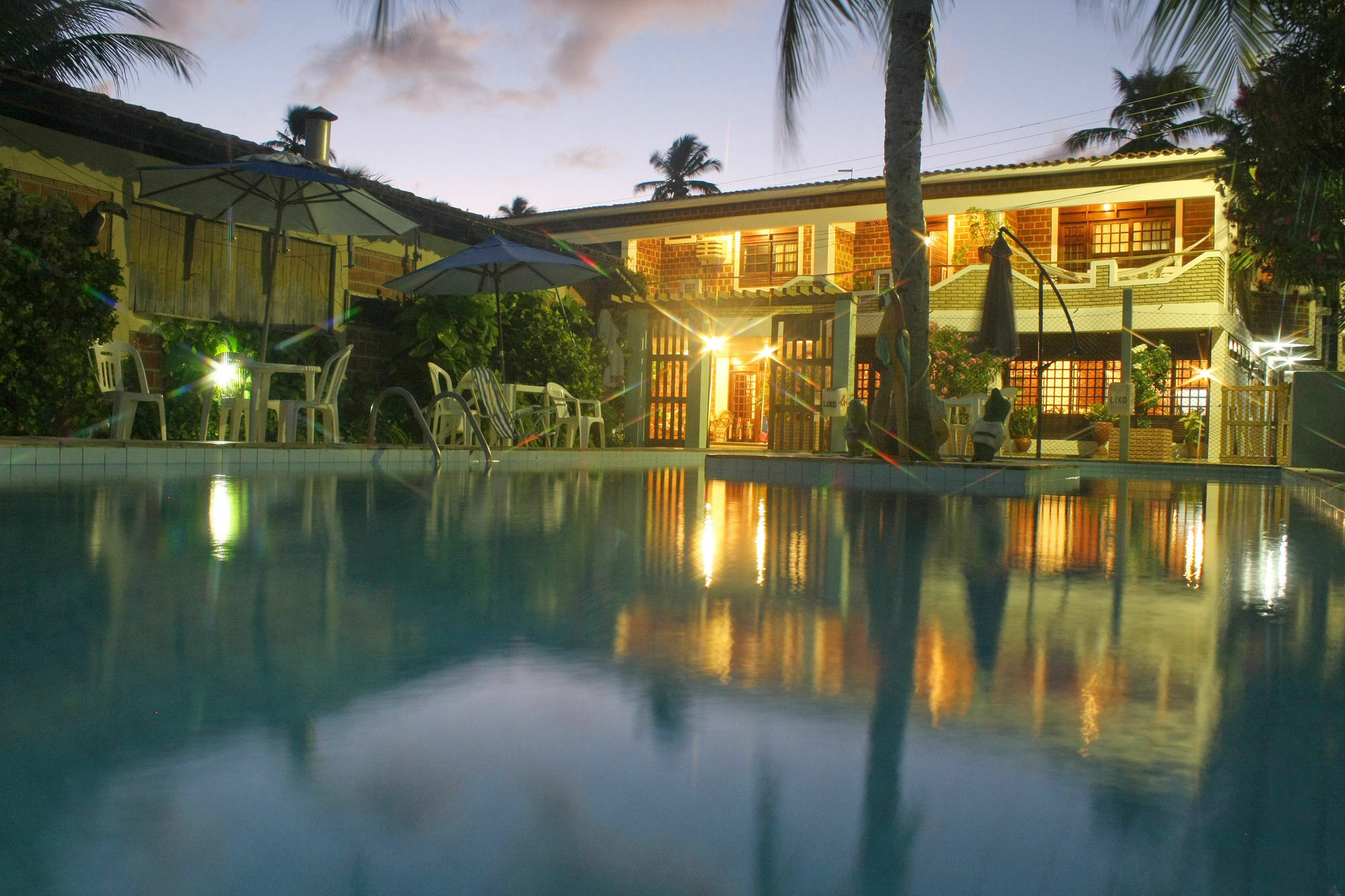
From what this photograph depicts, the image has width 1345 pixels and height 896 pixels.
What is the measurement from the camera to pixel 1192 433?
18531mm

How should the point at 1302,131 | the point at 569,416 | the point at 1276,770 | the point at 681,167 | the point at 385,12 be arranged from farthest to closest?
1. the point at 681,167
2. the point at 569,416
3. the point at 385,12
4. the point at 1302,131
5. the point at 1276,770

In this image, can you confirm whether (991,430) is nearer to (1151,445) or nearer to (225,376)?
(225,376)

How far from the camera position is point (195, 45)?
55.2 feet

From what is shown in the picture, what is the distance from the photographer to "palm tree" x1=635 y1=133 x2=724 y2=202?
40.5m

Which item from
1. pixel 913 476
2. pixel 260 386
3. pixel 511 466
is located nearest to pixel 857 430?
pixel 913 476

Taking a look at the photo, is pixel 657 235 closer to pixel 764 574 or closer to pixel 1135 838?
pixel 764 574

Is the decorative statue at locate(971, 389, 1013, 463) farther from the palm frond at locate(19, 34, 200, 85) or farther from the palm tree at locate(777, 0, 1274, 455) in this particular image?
the palm frond at locate(19, 34, 200, 85)

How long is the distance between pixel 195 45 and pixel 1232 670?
18.6 metres

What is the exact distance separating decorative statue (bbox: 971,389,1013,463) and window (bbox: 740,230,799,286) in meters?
14.1

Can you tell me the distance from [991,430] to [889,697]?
8360 millimetres

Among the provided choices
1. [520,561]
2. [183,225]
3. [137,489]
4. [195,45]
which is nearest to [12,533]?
[520,561]

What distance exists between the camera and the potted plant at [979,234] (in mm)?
20609

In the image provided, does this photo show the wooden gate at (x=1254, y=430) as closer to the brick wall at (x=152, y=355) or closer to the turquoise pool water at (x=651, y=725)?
the brick wall at (x=152, y=355)

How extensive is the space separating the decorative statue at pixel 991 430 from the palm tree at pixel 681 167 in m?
32.2
